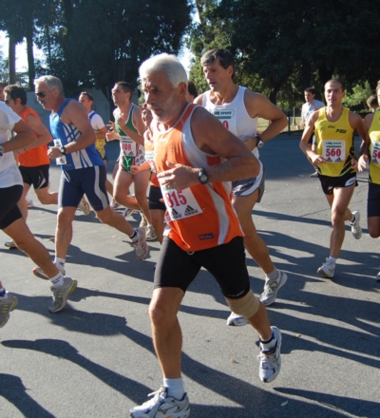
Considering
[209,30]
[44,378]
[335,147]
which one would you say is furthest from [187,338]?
[209,30]

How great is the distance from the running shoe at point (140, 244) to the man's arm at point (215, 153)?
10.9 ft

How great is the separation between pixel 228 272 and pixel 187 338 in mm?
1253

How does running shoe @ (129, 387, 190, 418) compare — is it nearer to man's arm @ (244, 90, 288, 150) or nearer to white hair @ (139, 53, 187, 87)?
white hair @ (139, 53, 187, 87)

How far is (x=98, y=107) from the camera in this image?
3691 cm

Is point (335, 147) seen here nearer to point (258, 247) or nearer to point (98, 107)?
point (258, 247)

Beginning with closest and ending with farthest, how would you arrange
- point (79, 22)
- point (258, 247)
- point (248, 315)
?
point (248, 315)
point (258, 247)
point (79, 22)

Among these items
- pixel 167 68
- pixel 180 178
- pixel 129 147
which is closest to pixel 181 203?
pixel 180 178

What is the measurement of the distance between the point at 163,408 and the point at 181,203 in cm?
111

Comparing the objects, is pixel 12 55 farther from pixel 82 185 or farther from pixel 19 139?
pixel 19 139

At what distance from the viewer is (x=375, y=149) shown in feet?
16.4

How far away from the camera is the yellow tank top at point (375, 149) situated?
497cm

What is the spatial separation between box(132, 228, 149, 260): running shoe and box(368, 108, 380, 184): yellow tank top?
2580mm

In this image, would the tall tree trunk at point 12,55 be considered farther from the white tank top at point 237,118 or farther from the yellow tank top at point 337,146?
the white tank top at point 237,118

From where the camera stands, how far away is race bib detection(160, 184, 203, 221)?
2.90 metres
